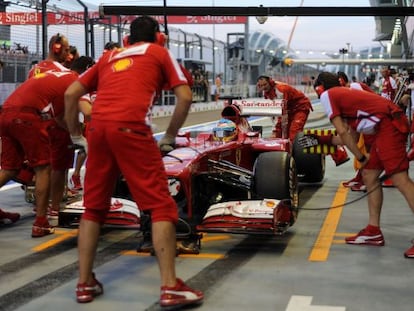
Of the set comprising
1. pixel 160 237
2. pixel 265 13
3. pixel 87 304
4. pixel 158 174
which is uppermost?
pixel 265 13

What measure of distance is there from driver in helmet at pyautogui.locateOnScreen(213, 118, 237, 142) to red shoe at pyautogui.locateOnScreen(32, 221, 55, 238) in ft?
6.33

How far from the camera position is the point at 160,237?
3.96m

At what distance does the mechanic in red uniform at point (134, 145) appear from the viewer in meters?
3.98

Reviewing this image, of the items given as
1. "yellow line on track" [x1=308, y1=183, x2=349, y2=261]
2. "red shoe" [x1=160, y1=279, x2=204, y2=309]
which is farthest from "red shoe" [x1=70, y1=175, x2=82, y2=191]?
"red shoe" [x1=160, y1=279, x2=204, y2=309]

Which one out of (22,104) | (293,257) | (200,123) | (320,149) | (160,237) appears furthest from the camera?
(200,123)

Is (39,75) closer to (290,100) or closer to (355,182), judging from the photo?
(290,100)

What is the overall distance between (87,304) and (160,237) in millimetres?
649

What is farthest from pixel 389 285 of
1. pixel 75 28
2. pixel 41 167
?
pixel 75 28

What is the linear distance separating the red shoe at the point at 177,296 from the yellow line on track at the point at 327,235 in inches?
57.7

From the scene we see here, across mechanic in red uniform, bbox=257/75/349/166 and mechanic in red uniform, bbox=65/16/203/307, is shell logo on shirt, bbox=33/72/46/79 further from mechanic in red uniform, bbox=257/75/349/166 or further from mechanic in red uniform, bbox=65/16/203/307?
mechanic in red uniform, bbox=257/75/349/166

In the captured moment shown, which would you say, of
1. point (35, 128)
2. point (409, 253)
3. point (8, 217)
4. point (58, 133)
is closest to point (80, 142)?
point (35, 128)

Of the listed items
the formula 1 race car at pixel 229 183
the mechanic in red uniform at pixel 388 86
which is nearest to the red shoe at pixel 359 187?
the formula 1 race car at pixel 229 183

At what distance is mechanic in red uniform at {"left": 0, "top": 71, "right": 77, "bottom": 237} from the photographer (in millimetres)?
5891

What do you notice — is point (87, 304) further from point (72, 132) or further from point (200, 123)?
point (200, 123)
